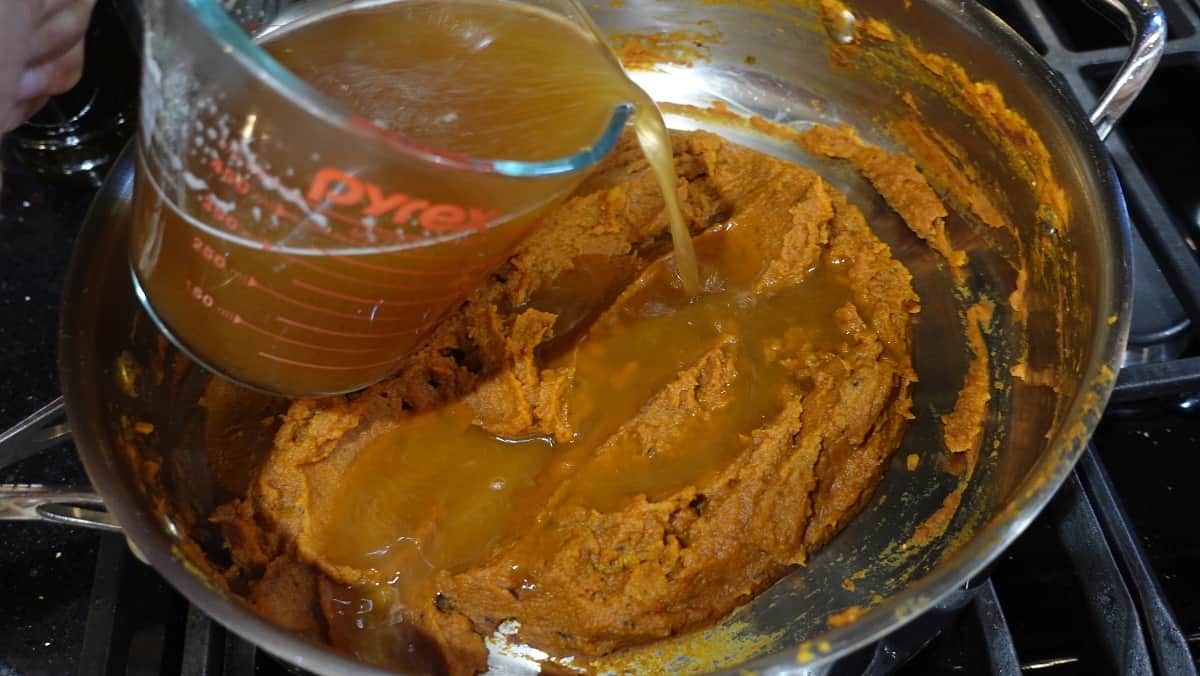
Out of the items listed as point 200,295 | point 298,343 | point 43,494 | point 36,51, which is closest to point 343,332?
point 298,343

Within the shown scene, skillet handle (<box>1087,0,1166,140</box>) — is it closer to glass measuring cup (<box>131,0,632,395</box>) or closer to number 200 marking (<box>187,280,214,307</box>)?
glass measuring cup (<box>131,0,632,395</box>)

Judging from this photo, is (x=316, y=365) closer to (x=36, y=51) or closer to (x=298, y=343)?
(x=298, y=343)

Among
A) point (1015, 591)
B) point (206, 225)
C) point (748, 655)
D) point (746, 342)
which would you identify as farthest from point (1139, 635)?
point (206, 225)

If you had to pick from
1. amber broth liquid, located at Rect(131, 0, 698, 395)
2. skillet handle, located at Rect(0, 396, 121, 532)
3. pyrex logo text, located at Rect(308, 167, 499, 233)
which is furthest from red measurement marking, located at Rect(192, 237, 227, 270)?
skillet handle, located at Rect(0, 396, 121, 532)

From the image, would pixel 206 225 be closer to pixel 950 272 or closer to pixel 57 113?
pixel 57 113

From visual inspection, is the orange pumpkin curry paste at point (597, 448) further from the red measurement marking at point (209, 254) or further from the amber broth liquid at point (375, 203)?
the red measurement marking at point (209, 254)

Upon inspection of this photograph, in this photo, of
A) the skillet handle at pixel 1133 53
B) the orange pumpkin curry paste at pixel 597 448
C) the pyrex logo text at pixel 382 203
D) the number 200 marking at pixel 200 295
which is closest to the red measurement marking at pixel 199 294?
the number 200 marking at pixel 200 295
